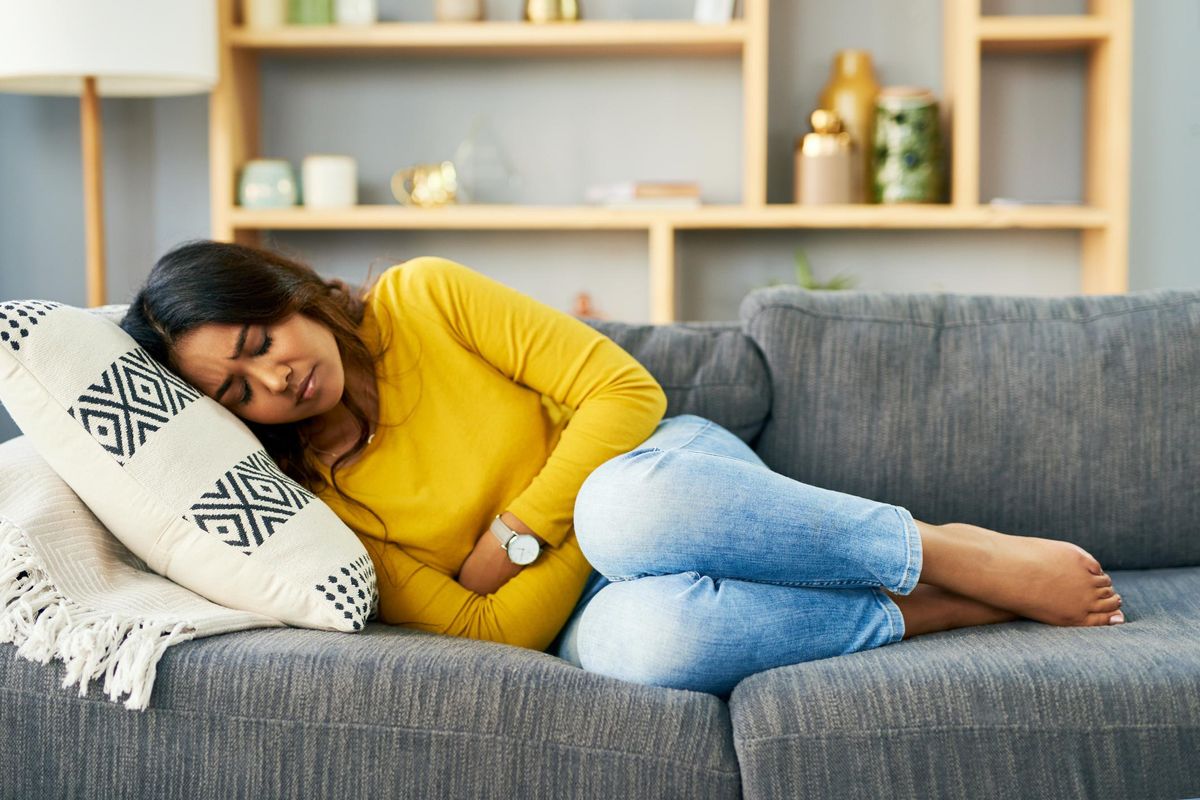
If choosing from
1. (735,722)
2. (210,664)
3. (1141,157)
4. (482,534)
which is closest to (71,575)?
(210,664)

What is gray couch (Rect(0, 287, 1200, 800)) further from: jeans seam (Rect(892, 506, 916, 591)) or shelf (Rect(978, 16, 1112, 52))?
shelf (Rect(978, 16, 1112, 52))

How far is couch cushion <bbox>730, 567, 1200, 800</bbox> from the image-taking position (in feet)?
3.34

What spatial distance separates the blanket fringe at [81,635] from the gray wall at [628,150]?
200 cm

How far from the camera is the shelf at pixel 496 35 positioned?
8.68 ft

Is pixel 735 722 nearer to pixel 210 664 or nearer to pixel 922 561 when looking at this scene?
pixel 922 561

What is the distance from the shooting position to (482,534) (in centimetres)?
143

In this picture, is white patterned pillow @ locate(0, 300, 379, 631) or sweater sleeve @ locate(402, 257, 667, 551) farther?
sweater sleeve @ locate(402, 257, 667, 551)

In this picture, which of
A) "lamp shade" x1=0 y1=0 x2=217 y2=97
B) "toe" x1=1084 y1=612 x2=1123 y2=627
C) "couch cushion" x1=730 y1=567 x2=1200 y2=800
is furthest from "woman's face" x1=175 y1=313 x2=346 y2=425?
"lamp shade" x1=0 y1=0 x2=217 y2=97

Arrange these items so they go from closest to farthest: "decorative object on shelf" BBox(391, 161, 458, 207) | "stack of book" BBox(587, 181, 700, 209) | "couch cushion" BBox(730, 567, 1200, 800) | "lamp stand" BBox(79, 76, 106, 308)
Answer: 1. "couch cushion" BBox(730, 567, 1200, 800)
2. "lamp stand" BBox(79, 76, 106, 308)
3. "stack of book" BBox(587, 181, 700, 209)
4. "decorative object on shelf" BBox(391, 161, 458, 207)

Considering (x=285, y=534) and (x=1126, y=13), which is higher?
(x=1126, y=13)

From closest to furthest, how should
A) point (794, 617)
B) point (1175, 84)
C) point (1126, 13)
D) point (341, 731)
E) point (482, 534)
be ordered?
point (341, 731) < point (794, 617) < point (482, 534) < point (1126, 13) < point (1175, 84)

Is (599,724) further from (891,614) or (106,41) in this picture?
(106,41)

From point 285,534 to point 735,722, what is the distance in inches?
20.4

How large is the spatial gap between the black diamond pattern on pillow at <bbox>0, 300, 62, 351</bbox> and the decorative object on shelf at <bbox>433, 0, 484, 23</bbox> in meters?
1.75
